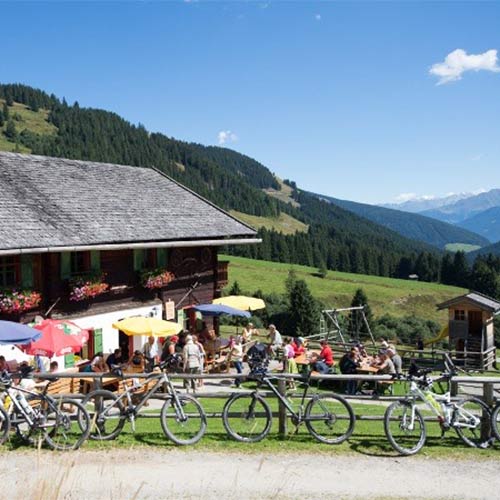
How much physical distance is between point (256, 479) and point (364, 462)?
1791 millimetres

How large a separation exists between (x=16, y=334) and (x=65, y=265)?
20.0ft

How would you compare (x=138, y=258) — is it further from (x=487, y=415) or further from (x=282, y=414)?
(x=487, y=415)

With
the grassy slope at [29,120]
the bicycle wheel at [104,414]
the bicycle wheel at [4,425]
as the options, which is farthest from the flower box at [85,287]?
the grassy slope at [29,120]

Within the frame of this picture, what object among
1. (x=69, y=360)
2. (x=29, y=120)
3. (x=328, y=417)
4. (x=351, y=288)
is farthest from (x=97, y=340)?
(x=29, y=120)

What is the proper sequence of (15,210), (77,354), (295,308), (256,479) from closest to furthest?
(256,479) → (15,210) → (77,354) → (295,308)

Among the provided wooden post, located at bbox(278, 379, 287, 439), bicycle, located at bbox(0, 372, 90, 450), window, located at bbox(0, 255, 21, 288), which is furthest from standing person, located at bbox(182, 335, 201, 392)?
bicycle, located at bbox(0, 372, 90, 450)

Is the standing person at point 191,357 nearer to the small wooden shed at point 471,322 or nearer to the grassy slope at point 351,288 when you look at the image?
the small wooden shed at point 471,322

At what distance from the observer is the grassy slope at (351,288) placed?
81188mm

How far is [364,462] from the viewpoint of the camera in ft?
28.1

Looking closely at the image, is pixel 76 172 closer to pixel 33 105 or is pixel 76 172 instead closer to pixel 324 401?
pixel 324 401

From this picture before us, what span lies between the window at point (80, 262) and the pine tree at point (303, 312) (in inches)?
1605

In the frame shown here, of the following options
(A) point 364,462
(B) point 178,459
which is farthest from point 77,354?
(A) point 364,462

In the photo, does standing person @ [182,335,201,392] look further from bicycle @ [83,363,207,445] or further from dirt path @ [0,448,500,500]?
dirt path @ [0,448,500,500]

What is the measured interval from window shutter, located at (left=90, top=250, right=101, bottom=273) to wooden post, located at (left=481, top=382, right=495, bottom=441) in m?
13.3
